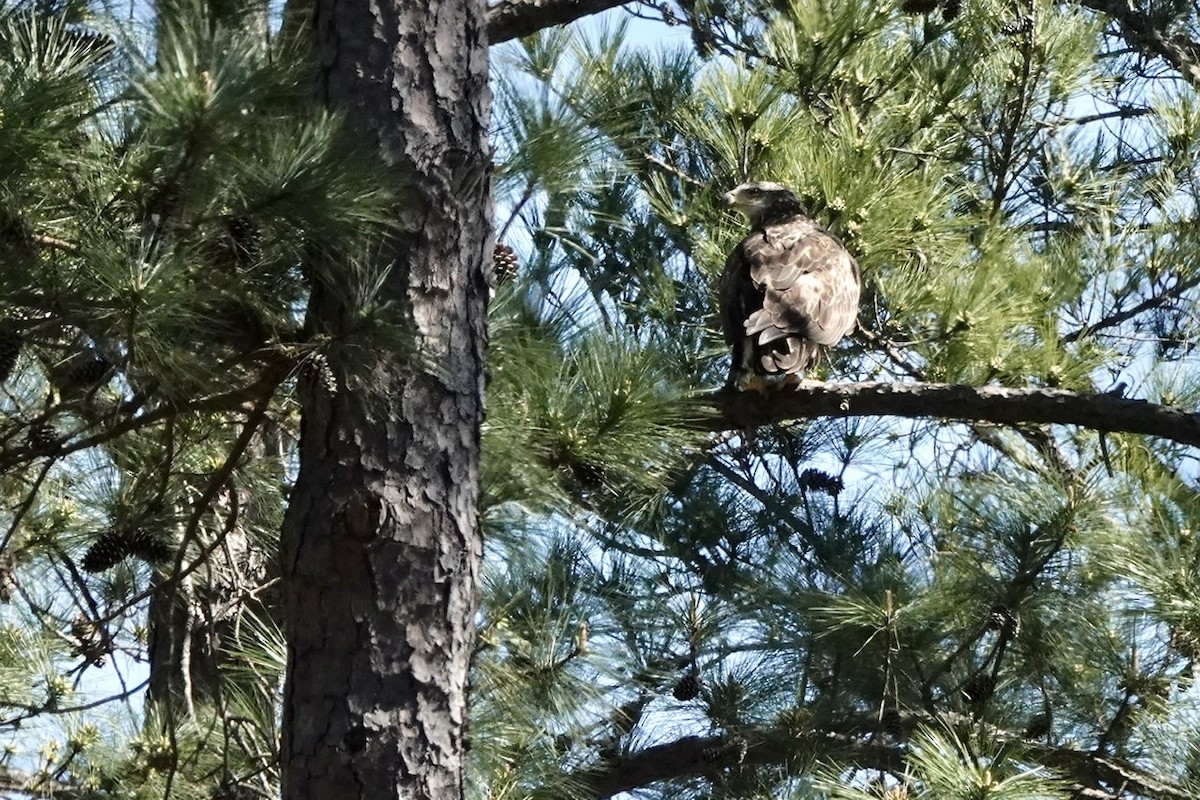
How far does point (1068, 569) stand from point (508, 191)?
180cm

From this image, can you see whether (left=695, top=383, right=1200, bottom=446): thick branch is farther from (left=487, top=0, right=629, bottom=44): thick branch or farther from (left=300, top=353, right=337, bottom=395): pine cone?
(left=300, top=353, right=337, bottom=395): pine cone

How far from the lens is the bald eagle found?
425 centimetres

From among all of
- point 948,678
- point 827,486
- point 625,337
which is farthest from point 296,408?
point 827,486

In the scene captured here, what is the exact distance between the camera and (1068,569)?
4.00 meters

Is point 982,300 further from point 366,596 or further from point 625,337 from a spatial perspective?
point 366,596

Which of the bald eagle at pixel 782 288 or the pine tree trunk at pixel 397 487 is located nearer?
the pine tree trunk at pixel 397 487

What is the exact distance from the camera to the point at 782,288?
4594 millimetres

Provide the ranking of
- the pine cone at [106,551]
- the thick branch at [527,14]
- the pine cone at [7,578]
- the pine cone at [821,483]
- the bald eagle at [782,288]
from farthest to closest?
the pine cone at [821,483] < the bald eagle at [782,288] < the pine cone at [7,578] < the thick branch at [527,14] < the pine cone at [106,551]

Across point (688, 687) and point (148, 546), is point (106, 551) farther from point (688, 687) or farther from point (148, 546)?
point (688, 687)

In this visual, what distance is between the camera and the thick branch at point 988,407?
3549mm

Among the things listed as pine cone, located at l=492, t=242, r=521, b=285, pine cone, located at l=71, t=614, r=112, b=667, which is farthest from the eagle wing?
pine cone, located at l=71, t=614, r=112, b=667

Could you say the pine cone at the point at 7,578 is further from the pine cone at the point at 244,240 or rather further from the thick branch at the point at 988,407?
the thick branch at the point at 988,407

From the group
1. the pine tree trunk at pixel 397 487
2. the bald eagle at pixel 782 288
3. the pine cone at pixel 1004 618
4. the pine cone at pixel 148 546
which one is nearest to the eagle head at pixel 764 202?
the bald eagle at pixel 782 288

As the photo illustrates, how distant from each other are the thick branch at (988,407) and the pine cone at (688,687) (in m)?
1.23
